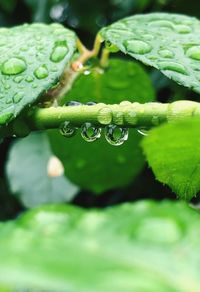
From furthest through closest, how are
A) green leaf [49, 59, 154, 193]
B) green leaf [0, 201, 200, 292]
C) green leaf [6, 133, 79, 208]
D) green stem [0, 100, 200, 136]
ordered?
1. green leaf [6, 133, 79, 208]
2. green leaf [49, 59, 154, 193]
3. green stem [0, 100, 200, 136]
4. green leaf [0, 201, 200, 292]

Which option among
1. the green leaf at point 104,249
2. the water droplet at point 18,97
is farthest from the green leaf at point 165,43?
the green leaf at point 104,249

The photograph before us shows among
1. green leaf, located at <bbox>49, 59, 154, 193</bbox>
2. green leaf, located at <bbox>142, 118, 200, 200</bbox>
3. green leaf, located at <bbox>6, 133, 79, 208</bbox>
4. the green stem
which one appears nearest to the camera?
green leaf, located at <bbox>142, 118, 200, 200</bbox>

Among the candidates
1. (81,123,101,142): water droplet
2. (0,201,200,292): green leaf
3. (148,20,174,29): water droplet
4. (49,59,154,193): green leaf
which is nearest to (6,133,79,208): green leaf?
(49,59,154,193): green leaf

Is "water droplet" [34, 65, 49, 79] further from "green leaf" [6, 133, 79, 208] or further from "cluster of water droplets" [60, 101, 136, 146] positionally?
"green leaf" [6, 133, 79, 208]

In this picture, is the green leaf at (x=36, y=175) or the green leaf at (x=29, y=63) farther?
the green leaf at (x=36, y=175)

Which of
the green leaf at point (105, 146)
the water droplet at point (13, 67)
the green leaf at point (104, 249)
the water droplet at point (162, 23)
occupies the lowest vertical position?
the green leaf at point (105, 146)

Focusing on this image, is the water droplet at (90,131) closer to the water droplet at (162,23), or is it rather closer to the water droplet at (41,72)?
the water droplet at (41,72)

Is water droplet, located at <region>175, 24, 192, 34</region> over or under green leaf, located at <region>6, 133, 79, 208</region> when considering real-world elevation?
over

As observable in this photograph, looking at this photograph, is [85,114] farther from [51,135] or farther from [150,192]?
[150,192]
